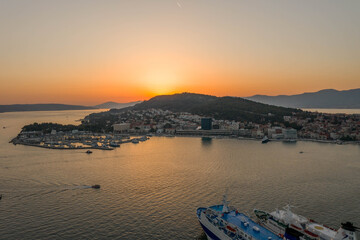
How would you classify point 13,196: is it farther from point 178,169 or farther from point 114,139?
point 114,139

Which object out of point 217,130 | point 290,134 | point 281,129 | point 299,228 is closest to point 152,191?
point 299,228

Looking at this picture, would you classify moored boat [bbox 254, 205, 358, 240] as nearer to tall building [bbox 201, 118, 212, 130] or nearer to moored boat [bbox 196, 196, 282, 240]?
moored boat [bbox 196, 196, 282, 240]

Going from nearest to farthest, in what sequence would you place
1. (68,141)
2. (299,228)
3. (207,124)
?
(299,228) → (68,141) → (207,124)

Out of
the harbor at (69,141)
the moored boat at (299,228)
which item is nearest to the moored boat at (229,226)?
the moored boat at (299,228)

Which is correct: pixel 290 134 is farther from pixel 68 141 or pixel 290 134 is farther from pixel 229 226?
pixel 229 226

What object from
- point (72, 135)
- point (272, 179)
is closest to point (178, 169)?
point (272, 179)

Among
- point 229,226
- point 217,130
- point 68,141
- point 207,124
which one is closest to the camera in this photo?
point 229,226

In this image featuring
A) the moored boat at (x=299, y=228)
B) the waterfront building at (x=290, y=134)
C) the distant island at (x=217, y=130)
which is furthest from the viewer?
the waterfront building at (x=290, y=134)

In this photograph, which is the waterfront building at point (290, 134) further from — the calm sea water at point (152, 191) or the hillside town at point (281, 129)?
the calm sea water at point (152, 191)
